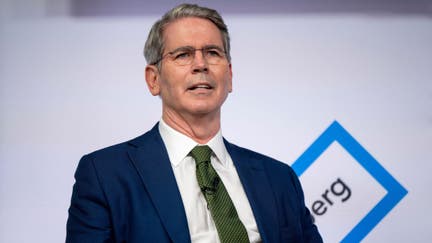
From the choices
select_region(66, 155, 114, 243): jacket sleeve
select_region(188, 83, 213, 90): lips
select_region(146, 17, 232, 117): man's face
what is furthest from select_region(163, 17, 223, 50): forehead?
select_region(66, 155, 114, 243): jacket sleeve

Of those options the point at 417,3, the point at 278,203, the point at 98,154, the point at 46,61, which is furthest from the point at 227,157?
the point at 417,3

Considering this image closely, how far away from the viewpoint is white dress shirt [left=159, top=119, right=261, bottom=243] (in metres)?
1.60

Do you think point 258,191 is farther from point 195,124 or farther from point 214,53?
point 214,53

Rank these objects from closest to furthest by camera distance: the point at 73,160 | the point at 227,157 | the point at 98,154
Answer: the point at 98,154
the point at 227,157
the point at 73,160

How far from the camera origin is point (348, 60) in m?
2.54

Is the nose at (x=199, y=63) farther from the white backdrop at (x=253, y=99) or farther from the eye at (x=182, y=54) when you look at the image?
the white backdrop at (x=253, y=99)

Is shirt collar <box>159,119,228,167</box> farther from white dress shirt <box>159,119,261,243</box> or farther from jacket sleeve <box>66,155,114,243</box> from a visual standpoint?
jacket sleeve <box>66,155,114,243</box>

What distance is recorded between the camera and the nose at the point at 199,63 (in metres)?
1.72

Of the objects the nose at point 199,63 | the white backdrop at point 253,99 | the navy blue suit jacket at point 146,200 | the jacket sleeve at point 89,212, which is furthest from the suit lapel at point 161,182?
the white backdrop at point 253,99

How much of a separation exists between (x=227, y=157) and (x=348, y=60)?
3.10ft

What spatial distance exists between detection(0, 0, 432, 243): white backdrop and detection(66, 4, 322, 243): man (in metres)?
0.58

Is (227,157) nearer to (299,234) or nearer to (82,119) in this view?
(299,234)

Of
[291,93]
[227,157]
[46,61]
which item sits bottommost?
[46,61]

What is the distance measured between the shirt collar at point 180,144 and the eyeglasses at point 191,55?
19 centimetres
